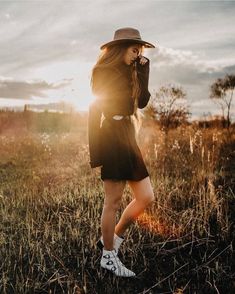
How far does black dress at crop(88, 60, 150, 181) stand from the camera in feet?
10.1

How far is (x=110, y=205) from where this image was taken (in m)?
3.20

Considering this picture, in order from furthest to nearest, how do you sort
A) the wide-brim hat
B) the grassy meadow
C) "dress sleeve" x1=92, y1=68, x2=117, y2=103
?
the grassy meadow → the wide-brim hat → "dress sleeve" x1=92, y1=68, x2=117, y2=103

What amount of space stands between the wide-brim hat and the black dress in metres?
0.19

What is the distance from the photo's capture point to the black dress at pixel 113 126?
10.1 ft

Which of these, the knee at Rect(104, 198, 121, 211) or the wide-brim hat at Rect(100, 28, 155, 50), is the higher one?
the wide-brim hat at Rect(100, 28, 155, 50)

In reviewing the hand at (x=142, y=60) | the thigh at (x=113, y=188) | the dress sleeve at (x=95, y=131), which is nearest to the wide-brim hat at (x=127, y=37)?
the hand at (x=142, y=60)

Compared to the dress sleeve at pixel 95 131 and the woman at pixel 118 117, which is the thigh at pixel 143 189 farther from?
the dress sleeve at pixel 95 131

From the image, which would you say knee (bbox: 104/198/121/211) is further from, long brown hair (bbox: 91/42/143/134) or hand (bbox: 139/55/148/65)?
hand (bbox: 139/55/148/65)

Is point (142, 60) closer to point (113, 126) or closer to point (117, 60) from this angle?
point (117, 60)

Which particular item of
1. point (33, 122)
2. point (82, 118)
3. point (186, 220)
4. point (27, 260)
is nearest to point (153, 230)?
point (186, 220)

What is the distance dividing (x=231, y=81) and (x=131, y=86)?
798 inches

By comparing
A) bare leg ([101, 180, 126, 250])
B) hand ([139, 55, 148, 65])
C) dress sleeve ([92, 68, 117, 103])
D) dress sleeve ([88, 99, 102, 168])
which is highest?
hand ([139, 55, 148, 65])

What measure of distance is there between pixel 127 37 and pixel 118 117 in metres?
0.62

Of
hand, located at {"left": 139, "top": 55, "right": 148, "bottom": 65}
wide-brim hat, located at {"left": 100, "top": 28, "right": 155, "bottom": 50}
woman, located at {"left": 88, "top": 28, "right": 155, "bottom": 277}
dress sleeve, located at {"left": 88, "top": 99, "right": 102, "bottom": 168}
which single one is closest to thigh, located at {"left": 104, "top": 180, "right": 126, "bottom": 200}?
woman, located at {"left": 88, "top": 28, "right": 155, "bottom": 277}
